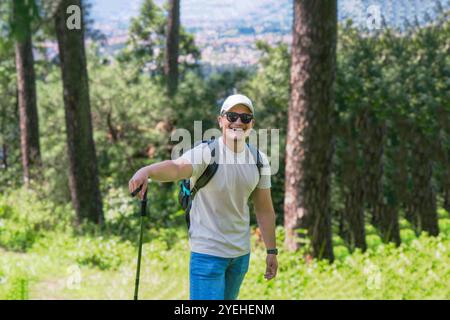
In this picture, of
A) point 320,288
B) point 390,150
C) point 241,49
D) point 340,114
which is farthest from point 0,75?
point 320,288

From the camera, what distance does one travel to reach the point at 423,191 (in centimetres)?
969

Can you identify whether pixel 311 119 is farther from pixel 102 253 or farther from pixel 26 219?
pixel 26 219

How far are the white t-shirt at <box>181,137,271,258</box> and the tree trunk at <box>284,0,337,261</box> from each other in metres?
4.41

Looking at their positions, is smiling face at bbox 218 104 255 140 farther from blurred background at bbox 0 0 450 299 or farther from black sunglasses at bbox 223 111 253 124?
blurred background at bbox 0 0 450 299

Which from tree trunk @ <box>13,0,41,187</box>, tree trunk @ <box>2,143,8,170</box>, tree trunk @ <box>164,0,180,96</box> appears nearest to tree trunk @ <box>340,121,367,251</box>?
tree trunk @ <box>164,0,180,96</box>

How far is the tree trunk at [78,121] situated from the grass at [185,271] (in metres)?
0.91

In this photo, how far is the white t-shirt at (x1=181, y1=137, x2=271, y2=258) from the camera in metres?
3.89

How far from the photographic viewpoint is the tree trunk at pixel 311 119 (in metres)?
8.20

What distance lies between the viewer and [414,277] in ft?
24.4

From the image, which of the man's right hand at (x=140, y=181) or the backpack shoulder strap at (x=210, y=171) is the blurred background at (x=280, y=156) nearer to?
the man's right hand at (x=140, y=181)

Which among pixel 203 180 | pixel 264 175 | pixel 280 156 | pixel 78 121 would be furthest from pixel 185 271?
pixel 280 156

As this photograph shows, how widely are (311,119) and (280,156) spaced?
17.7 ft

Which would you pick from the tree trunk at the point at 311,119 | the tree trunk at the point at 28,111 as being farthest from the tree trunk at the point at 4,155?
the tree trunk at the point at 311,119

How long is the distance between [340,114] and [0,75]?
Result: 1179 cm
